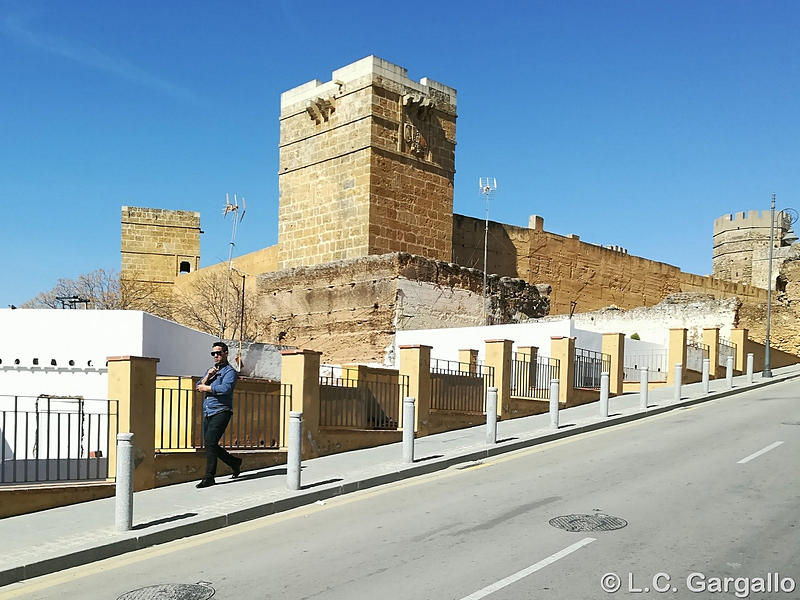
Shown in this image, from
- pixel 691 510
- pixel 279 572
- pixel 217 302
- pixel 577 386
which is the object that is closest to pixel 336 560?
pixel 279 572

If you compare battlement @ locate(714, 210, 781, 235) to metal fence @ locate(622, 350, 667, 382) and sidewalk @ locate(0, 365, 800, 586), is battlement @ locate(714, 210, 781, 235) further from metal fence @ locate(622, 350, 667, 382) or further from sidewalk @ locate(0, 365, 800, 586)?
sidewalk @ locate(0, 365, 800, 586)

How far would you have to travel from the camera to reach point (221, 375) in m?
10.1

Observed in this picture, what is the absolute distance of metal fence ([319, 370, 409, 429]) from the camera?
1291 centimetres

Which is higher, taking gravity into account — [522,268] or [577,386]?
[522,268]

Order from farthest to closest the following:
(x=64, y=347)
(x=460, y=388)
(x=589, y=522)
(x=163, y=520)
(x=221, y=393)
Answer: (x=460, y=388), (x=64, y=347), (x=221, y=393), (x=163, y=520), (x=589, y=522)

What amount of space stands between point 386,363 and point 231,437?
12997 millimetres

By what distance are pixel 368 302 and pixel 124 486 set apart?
17517mm

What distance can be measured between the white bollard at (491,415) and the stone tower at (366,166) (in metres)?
13.0

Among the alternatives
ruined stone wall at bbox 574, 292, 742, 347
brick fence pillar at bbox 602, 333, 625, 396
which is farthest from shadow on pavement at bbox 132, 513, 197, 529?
ruined stone wall at bbox 574, 292, 742, 347

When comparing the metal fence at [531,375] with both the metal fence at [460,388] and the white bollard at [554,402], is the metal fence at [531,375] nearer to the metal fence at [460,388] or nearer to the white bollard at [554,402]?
the metal fence at [460,388]

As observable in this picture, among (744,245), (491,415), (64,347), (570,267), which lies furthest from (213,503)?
(744,245)

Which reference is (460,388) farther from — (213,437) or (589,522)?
(589,522)

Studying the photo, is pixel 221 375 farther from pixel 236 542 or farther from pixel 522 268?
pixel 522 268

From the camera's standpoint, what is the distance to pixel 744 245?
65.8 m
